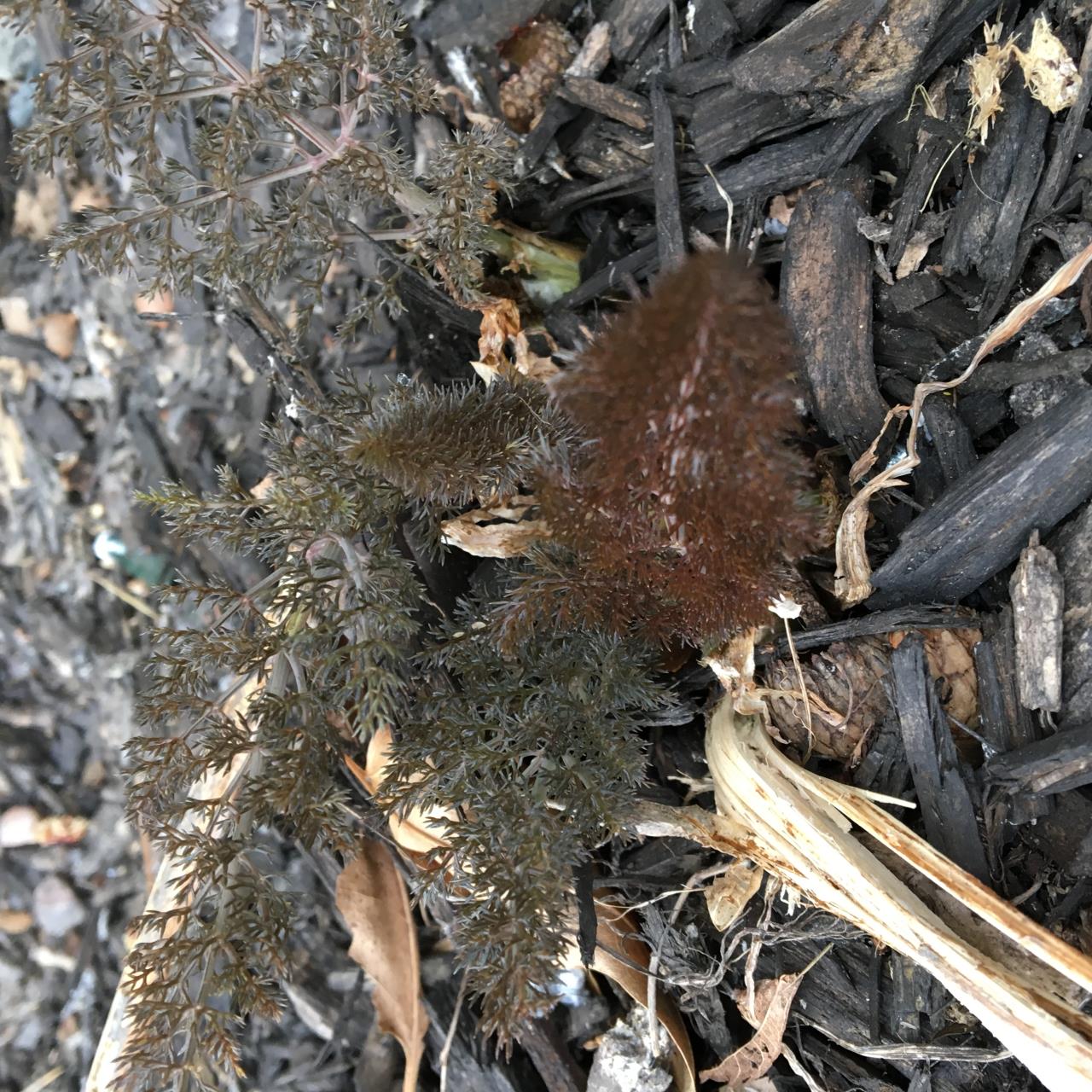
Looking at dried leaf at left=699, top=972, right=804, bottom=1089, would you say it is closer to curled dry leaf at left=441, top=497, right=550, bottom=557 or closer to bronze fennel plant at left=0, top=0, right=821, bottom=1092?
bronze fennel plant at left=0, top=0, right=821, bottom=1092

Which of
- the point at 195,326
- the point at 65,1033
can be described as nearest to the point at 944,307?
the point at 195,326

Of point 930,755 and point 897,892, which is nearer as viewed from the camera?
point 897,892

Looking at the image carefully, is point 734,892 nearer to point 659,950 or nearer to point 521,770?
point 659,950

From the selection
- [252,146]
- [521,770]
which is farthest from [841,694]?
[252,146]

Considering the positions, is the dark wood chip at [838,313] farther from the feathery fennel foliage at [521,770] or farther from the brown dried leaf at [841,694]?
the feathery fennel foliage at [521,770]

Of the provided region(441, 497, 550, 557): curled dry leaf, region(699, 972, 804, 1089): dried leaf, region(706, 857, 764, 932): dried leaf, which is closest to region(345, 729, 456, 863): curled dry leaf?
region(441, 497, 550, 557): curled dry leaf

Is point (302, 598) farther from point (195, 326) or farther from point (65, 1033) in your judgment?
point (65, 1033)
